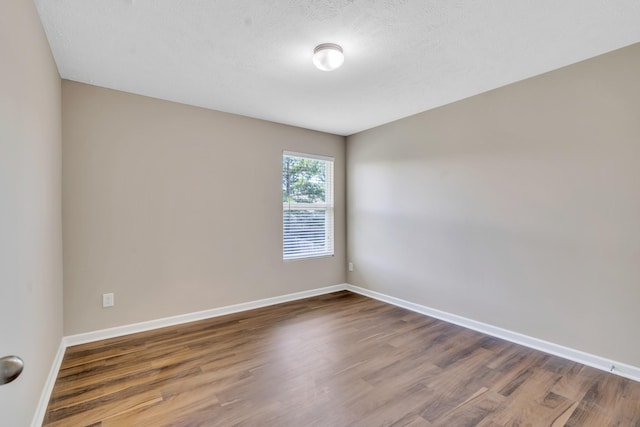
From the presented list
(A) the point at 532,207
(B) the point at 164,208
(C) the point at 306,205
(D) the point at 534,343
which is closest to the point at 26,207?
(B) the point at 164,208

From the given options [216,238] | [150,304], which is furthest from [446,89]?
[150,304]

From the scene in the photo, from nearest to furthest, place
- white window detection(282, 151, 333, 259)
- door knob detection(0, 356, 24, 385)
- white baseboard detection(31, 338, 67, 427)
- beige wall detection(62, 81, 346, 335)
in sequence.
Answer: door knob detection(0, 356, 24, 385)
white baseboard detection(31, 338, 67, 427)
beige wall detection(62, 81, 346, 335)
white window detection(282, 151, 333, 259)

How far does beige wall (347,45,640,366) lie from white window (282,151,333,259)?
101 cm

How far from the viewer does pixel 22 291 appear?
1.48 meters

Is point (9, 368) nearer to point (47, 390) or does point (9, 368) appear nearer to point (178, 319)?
point (47, 390)

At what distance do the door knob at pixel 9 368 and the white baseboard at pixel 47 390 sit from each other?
1.37m

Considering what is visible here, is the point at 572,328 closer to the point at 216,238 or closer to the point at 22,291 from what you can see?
the point at 216,238

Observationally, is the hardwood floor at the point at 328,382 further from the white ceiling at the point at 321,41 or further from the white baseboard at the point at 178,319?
the white ceiling at the point at 321,41

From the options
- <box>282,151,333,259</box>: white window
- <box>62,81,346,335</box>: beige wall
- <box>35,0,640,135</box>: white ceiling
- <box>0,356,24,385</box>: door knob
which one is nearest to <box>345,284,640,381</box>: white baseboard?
<box>282,151,333,259</box>: white window

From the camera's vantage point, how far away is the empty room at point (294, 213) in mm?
1804

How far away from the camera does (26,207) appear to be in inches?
62.8

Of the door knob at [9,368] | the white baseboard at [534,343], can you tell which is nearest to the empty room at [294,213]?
the white baseboard at [534,343]

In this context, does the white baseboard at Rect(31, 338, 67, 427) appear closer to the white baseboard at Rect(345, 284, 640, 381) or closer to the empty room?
the empty room

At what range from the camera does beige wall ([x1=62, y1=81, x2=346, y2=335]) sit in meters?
2.77
